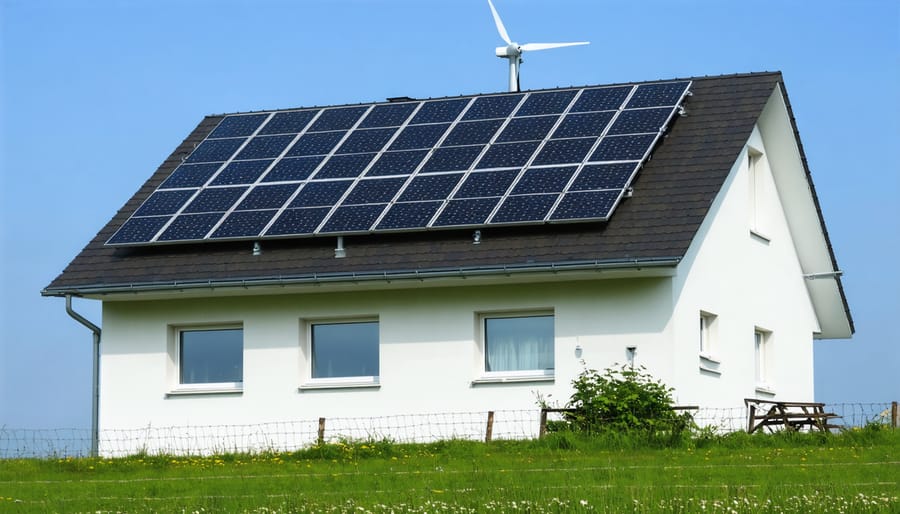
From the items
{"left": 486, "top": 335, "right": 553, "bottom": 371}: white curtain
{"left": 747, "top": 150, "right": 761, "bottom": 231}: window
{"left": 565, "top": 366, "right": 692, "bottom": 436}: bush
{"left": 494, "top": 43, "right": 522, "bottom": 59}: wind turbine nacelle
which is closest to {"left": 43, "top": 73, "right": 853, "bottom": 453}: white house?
{"left": 486, "top": 335, "right": 553, "bottom": 371}: white curtain

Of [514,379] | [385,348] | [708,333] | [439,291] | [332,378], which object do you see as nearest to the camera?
[514,379]

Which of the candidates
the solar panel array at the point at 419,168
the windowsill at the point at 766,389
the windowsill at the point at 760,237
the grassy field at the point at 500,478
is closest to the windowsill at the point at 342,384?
the solar panel array at the point at 419,168

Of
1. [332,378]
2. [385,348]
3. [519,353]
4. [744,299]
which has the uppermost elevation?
[744,299]

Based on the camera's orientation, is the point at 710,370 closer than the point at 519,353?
No

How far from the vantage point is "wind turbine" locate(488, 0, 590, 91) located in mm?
30922

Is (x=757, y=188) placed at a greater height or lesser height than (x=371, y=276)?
greater

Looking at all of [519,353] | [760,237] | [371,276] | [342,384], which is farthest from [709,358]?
[342,384]

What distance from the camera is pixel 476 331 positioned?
23375 mm

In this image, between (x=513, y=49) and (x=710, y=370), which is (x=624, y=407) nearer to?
(x=710, y=370)

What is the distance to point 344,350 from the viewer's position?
2431 cm

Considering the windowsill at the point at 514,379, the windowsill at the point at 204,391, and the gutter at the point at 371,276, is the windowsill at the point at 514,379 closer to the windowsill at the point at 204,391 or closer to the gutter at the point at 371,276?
the gutter at the point at 371,276

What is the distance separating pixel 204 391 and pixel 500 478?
370 inches

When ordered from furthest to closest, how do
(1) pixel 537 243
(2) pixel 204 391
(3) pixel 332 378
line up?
1. (2) pixel 204 391
2. (3) pixel 332 378
3. (1) pixel 537 243

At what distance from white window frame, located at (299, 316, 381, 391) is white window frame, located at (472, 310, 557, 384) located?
1577 millimetres
